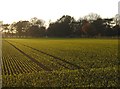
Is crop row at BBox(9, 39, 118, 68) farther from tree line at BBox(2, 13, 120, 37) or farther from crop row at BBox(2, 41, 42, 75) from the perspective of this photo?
tree line at BBox(2, 13, 120, 37)

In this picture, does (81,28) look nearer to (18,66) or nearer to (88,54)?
(88,54)

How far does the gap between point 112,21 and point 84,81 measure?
335 ft

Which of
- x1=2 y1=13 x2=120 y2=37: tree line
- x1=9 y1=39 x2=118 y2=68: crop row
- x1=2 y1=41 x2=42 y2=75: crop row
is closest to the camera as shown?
x1=2 y1=41 x2=42 y2=75: crop row

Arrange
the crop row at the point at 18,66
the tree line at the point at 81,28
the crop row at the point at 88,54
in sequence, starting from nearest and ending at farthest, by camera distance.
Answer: the crop row at the point at 18,66, the crop row at the point at 88,54, the tree line at the point at 81,28

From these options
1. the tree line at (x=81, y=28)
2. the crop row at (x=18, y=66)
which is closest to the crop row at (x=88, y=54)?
the crop row at (x=18, y=66)

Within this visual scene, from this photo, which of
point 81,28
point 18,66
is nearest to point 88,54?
point 18,66

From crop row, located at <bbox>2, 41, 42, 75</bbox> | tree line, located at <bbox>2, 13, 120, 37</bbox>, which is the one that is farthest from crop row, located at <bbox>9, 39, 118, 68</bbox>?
tree line, located at <bbox>2, 13, 120, 37</bbox>

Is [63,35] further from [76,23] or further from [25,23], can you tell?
[25,23]

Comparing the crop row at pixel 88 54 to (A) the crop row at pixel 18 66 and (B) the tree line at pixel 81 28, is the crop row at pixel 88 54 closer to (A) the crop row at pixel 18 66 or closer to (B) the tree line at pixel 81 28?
(A) the crop row at pixel 18 66

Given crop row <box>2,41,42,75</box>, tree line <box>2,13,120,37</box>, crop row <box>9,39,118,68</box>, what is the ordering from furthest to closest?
tree line <box>2,13,120,37</box> → crop row <box>9,39,118,68</box> → crop row <box>2,41,42,75</box>

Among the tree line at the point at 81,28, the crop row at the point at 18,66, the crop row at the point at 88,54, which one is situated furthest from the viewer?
the tree line at the point at 81,28

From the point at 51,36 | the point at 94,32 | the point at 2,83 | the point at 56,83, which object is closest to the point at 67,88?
the point at 56,83

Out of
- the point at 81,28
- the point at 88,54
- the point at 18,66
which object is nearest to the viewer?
the point at 18,66

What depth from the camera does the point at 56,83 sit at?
11.1 metres
